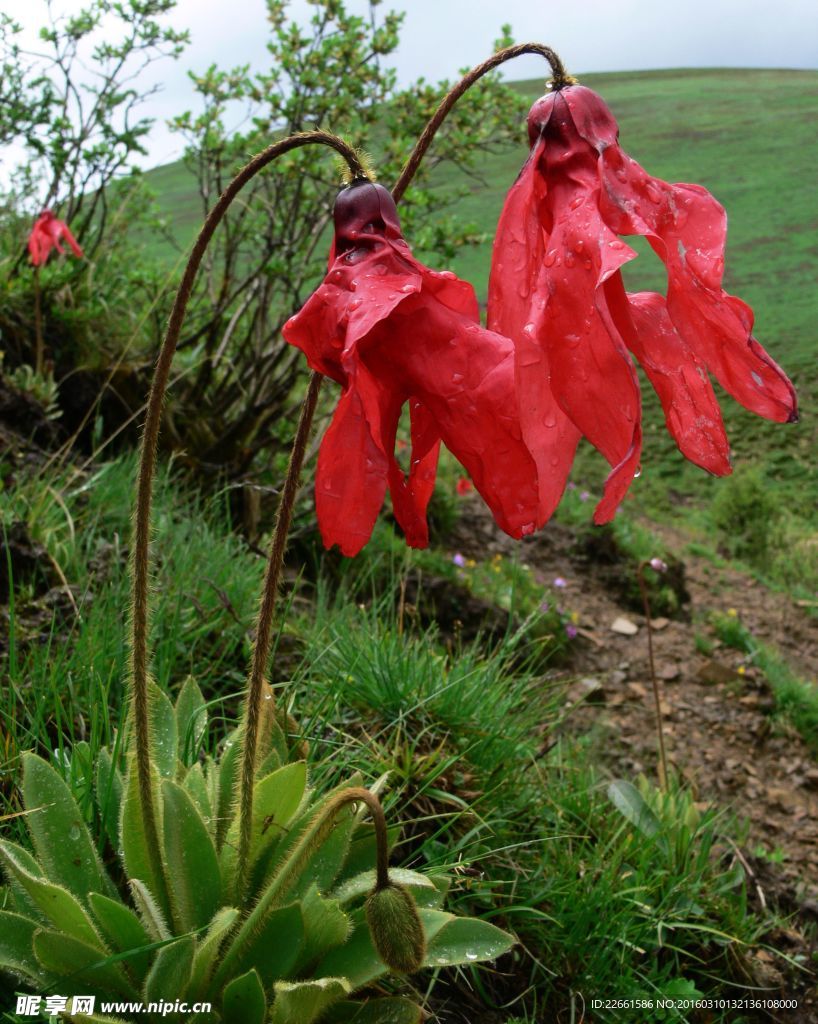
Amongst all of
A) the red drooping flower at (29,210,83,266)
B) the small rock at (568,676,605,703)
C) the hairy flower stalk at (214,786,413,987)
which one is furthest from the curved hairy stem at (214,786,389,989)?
the red drooping flower at (29,210,83,266)

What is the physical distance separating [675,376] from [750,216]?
480cm

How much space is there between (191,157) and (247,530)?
183 cm

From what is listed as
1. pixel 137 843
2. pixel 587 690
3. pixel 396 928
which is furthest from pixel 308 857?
pixel 587 690

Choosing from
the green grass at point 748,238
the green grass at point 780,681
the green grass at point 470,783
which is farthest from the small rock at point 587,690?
the green grass at point 748,238

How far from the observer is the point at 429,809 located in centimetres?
180

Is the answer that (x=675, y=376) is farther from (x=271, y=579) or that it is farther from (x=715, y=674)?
(x=715, y=674)

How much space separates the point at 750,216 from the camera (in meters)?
5.01

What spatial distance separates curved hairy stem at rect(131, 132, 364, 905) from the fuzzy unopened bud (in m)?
0.34

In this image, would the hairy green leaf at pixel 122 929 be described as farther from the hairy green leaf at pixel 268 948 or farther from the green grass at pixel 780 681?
the green grass at pixel 780 681

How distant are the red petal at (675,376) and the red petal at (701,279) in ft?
0.06

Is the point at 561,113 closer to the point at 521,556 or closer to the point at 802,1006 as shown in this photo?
the point at 802,1006

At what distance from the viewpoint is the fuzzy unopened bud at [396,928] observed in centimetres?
102

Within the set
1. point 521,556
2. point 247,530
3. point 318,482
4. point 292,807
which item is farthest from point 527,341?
point 521,556

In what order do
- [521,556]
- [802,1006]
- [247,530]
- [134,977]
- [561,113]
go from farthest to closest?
1. [521,556]
2. [247,530]
3. [802,1006]
4. [134,977]
5. [561,113]
